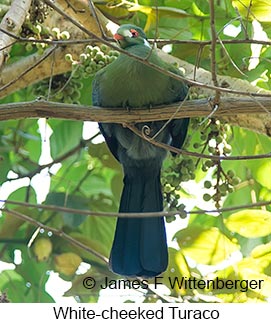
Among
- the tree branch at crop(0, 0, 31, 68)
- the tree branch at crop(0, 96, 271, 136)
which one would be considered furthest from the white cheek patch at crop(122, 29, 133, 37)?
the tree branch at crop(0, 96, 271, 136)

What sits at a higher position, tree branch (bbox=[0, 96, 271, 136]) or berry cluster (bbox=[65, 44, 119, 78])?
berry cluster (bbox=[65, 44, 119, 78])

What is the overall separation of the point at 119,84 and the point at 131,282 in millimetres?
970

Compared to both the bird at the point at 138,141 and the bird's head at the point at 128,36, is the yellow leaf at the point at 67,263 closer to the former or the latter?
the bird at the point at 138,141

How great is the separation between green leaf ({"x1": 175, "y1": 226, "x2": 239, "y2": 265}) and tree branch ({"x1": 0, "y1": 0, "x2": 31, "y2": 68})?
1.21 metres

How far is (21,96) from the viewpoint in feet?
13.1

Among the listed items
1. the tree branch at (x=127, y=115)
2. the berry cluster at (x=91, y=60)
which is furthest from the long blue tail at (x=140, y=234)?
the tree branch at (x=127, y=115)

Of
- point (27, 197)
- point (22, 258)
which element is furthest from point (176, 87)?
point (22, 258)

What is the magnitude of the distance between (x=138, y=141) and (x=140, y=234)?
1.31ft

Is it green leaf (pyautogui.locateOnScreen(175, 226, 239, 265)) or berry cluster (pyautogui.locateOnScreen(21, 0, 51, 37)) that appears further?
green leaf (pyautogui.locateOnScreen(175, 226, 239, 265))

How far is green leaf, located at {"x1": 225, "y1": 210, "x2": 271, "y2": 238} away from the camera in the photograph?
2906 mm

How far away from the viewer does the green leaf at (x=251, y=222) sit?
2906 mm

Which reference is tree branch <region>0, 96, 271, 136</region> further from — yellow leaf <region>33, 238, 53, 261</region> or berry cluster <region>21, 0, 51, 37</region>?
yellow leaf <region>33, 238, 53, 261</region>

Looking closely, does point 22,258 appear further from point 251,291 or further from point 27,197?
point 251,291

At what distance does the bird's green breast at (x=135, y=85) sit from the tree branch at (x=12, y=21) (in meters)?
0.55
